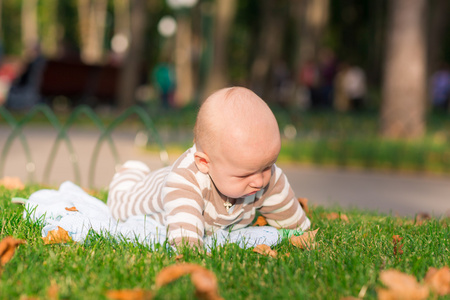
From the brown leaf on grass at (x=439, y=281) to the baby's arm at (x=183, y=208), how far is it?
3.27ft

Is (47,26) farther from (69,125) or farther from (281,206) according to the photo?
(281,206)

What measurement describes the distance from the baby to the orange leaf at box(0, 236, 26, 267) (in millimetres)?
690

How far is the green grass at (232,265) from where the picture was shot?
2117 millimetres

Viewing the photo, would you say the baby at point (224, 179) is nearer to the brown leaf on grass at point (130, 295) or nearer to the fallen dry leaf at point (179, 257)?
the fallen dry leaf at point (179, 257)

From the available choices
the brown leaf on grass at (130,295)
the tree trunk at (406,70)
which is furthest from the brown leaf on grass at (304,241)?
the tree trunk at (406,70)

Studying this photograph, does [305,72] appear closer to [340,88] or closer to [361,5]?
[340,88]

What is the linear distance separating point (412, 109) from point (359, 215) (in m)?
7.01

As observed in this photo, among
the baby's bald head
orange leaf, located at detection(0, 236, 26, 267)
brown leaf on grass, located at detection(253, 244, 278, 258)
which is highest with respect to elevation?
the baby's bald head

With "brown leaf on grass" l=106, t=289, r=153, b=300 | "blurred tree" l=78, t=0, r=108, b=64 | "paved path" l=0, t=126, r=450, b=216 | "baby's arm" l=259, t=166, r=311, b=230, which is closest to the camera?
"brown leaf on grass" l=106, t=289, r=153, b=300

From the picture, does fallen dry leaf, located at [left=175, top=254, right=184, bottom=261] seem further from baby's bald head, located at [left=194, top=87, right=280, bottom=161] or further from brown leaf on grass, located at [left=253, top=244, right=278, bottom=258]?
baby's bald head, located at [left=194, top=87, right=280, bottom=161]

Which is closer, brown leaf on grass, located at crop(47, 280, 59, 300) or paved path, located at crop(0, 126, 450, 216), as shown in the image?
brown leaf on grass, located at crop(47, 280, 59, 300)

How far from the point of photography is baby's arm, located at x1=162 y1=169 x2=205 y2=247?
2732 millimetres

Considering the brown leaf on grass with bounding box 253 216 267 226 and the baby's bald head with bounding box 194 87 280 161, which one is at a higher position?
the baby's bald head with bounding box 194 87 280 161

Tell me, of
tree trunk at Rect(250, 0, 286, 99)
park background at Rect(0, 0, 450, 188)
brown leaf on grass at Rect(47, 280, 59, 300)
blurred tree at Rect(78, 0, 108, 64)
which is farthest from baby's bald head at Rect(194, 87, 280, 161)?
blurred tree at Rect(78, 0, 108, 64)
